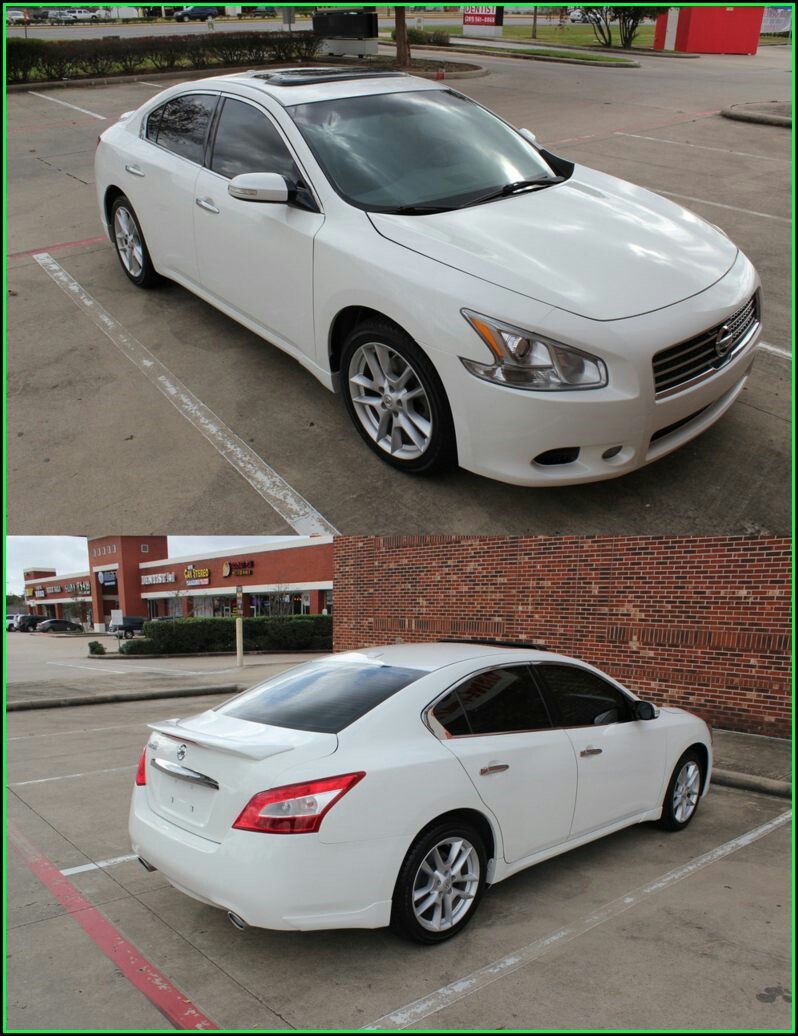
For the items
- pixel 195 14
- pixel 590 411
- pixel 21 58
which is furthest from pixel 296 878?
pixel 195 14

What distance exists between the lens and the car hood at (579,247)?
15.6 ft

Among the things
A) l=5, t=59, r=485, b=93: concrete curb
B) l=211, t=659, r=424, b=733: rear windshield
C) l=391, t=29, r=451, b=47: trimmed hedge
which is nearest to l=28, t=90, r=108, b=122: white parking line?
l=5, t=59, r=485, b=93: concrete curb

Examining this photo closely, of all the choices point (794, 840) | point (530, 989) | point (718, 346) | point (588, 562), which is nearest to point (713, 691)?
point (588, 562)

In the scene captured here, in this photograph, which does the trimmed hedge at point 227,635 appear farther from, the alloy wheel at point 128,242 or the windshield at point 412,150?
the windshield at point 412,150

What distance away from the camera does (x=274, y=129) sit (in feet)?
20.2

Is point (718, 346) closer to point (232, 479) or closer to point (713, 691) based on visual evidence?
point (232, 479)

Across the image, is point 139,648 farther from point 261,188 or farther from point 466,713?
point 466,713

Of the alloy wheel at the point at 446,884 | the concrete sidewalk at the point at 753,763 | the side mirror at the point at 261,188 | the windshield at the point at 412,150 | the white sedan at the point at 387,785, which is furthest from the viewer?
the concrete sidewalk at the point at 753,763

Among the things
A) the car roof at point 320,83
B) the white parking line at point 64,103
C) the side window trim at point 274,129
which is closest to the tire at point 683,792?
the side window trim at point 274,129

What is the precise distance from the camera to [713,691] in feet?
25.5

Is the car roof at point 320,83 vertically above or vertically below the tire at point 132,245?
above

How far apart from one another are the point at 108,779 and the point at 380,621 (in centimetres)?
546

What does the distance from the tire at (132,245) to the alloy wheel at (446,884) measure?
6.38 m

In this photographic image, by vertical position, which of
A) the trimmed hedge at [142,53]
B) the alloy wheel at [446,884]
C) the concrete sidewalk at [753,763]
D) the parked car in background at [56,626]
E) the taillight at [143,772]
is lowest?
the parked car in background at [56,626]
